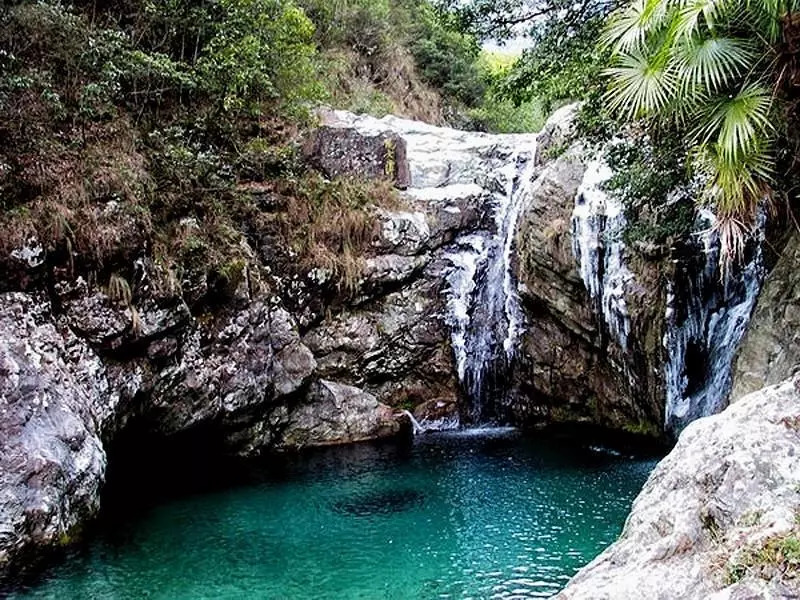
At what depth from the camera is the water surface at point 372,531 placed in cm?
687

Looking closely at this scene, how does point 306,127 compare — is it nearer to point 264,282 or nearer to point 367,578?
point 264,282

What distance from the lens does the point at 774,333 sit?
7.55m

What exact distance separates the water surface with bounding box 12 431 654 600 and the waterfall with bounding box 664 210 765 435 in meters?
1.41

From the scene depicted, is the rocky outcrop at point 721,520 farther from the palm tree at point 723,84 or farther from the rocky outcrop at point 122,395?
the rocky outcrop at point 122,395

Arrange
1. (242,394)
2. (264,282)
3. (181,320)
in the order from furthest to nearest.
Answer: (264,282), (242,394), (181,320)

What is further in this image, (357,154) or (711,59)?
(357,154)

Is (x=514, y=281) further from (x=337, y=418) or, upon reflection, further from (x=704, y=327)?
(x=337, y=418)

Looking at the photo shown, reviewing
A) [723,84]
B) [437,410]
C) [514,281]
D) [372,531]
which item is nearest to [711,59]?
[723,84]

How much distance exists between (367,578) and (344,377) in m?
6.48

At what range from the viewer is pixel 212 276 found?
10.9 m

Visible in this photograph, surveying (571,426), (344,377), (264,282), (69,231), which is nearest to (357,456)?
(344,377)

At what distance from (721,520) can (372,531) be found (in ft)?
17.9

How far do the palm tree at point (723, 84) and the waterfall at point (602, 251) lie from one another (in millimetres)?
4746

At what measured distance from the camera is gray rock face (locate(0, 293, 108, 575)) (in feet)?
24.2
